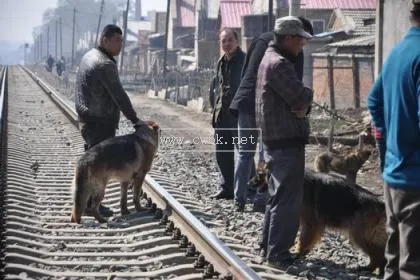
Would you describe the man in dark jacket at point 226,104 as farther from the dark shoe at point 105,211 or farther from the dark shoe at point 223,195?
the dark shoe at point 105,211

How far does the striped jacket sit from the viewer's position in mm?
5664

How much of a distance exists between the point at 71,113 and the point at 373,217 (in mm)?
14488

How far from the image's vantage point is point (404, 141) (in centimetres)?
404

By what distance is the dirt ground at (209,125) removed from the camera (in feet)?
39.2

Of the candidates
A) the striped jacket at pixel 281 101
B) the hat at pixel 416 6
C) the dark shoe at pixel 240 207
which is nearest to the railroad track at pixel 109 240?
the dark shoe at pixel 240 207

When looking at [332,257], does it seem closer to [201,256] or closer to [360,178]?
[201,256]

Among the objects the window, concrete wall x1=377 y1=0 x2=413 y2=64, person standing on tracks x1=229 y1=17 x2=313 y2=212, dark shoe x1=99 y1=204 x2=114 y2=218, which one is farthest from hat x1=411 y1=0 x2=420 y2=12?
the window

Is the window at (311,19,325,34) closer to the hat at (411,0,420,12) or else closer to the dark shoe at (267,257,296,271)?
the dark shoe at (267,257,296,271)

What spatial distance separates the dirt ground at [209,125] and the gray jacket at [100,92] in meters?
4.33

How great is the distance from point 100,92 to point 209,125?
1156 centimetres

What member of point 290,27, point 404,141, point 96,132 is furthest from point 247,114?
point 404,141

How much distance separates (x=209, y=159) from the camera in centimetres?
1299

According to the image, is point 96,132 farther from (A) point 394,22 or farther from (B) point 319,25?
(B) point 319,25

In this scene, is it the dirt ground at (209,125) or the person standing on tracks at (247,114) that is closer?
the person standing on tracks at (247,114)
